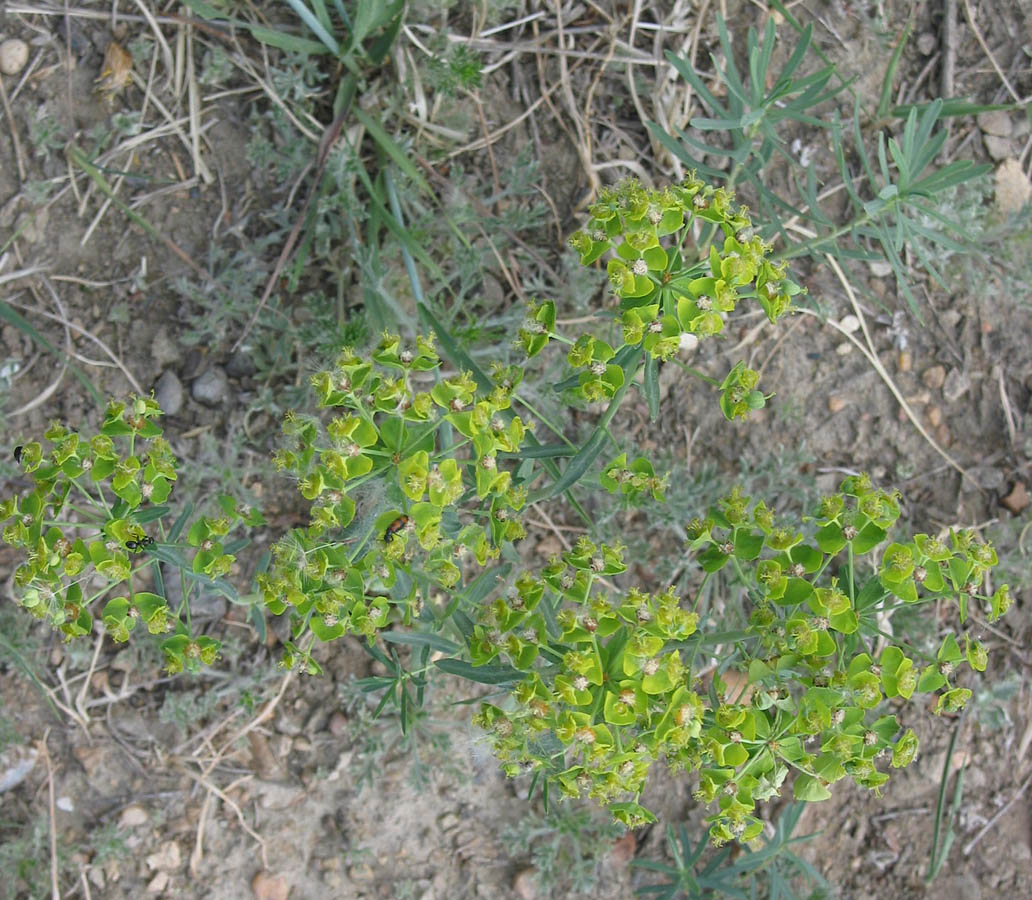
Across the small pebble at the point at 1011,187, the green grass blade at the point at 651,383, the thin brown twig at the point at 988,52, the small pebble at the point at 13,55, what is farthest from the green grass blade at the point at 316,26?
the small pebble at the point at 1011,187

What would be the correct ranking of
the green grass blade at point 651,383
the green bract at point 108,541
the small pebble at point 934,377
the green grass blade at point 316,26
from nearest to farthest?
the green bract at point 108,541 < the green grass blade at point 651,383 < the green grass blade at point 316,26 < the small pebble at point 934,377

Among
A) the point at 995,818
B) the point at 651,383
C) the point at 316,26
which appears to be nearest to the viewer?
the point at 651,383

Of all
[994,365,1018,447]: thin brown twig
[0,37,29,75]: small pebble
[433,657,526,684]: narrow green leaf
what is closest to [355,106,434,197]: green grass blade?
[0,37,29,75]: small pebble

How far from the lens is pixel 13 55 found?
4020mm

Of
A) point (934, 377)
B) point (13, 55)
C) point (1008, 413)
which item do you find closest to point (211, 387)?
point (13, 55)

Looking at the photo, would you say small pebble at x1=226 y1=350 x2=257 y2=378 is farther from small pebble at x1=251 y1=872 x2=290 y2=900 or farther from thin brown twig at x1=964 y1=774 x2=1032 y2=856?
thin brown twig at x1=964 y1=774 x2=1032 y2=856

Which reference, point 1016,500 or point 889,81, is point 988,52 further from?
point 1016,500

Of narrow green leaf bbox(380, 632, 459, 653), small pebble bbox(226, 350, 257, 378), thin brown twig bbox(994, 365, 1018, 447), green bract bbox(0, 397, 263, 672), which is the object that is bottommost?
thin brown twig bbox(994, 365, 1018, 447)

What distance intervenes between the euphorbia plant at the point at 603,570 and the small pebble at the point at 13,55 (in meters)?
2.28

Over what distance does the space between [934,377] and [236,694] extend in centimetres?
338

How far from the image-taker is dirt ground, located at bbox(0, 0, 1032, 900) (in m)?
3.97

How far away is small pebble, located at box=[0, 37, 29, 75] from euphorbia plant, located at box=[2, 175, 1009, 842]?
2.28 meters

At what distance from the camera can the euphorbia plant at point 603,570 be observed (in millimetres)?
2365

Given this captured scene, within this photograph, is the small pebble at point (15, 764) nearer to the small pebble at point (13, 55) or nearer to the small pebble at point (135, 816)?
the small pebble at point (135, 816)
